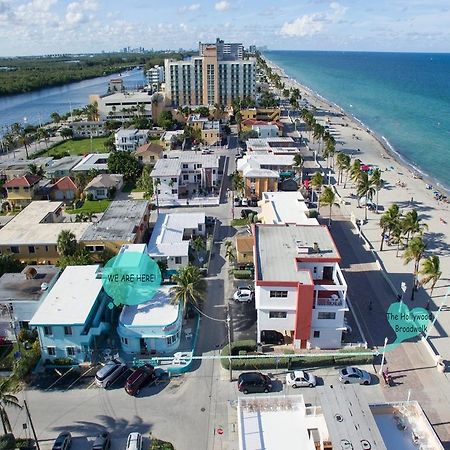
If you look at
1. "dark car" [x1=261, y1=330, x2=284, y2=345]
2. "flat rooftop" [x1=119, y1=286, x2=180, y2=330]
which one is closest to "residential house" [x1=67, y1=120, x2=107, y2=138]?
"flat rooftop" [x1=119, y1=286, x2=180, y2=330]

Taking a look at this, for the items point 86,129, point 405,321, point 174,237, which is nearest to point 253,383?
point 405,321

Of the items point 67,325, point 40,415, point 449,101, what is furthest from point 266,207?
point 449,101

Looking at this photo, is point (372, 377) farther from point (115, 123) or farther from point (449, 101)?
point (449, 101)

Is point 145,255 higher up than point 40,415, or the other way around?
point 145,255

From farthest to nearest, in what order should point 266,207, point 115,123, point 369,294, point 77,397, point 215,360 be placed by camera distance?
point 115,123 → point 266,207 → point 369,294 → point 215,360 → point 77,397

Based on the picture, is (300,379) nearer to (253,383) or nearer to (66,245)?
(253,383)

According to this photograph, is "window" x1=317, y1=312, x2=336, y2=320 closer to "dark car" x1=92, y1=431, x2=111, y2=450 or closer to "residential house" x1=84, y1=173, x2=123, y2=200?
"dark car" x1=92, y1=431, x2=111, y2=450
